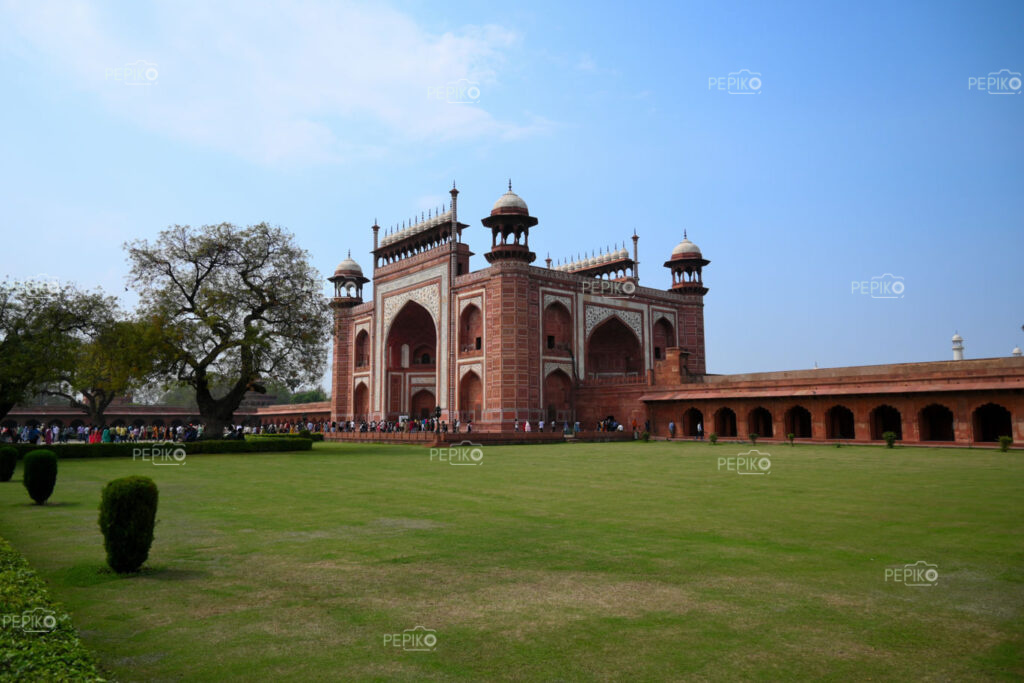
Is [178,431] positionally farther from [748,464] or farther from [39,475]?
[748,464]

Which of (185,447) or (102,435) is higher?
(102,435)

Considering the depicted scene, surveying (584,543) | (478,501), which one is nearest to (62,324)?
(478,501)

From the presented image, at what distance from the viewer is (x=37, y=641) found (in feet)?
10.8

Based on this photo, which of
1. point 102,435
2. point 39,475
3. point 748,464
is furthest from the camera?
point 102,435

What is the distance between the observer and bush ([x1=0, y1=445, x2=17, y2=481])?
12172 millimetres

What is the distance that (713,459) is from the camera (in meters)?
16.5

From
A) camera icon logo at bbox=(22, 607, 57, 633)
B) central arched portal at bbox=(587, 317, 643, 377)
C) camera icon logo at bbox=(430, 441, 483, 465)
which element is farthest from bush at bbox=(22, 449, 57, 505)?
central arched portal at bbox=(587, 317, 643, 377)

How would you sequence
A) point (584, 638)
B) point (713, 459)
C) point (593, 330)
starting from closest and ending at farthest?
point (584, 638) < point (713, 459) < point (593, 330)

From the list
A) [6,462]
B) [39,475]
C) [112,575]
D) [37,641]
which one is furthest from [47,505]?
[37,641]

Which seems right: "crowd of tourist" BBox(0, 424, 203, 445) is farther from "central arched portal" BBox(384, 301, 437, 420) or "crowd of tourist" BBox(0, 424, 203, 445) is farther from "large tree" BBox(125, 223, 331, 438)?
"central arched portal" BBox(384, 301, 437, 420)

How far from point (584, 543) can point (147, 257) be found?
2066 cm

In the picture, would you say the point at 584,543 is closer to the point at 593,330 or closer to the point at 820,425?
the point at 820,425

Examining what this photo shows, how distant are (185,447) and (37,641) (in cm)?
1822

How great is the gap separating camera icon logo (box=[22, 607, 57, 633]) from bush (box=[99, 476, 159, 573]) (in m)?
1.42
